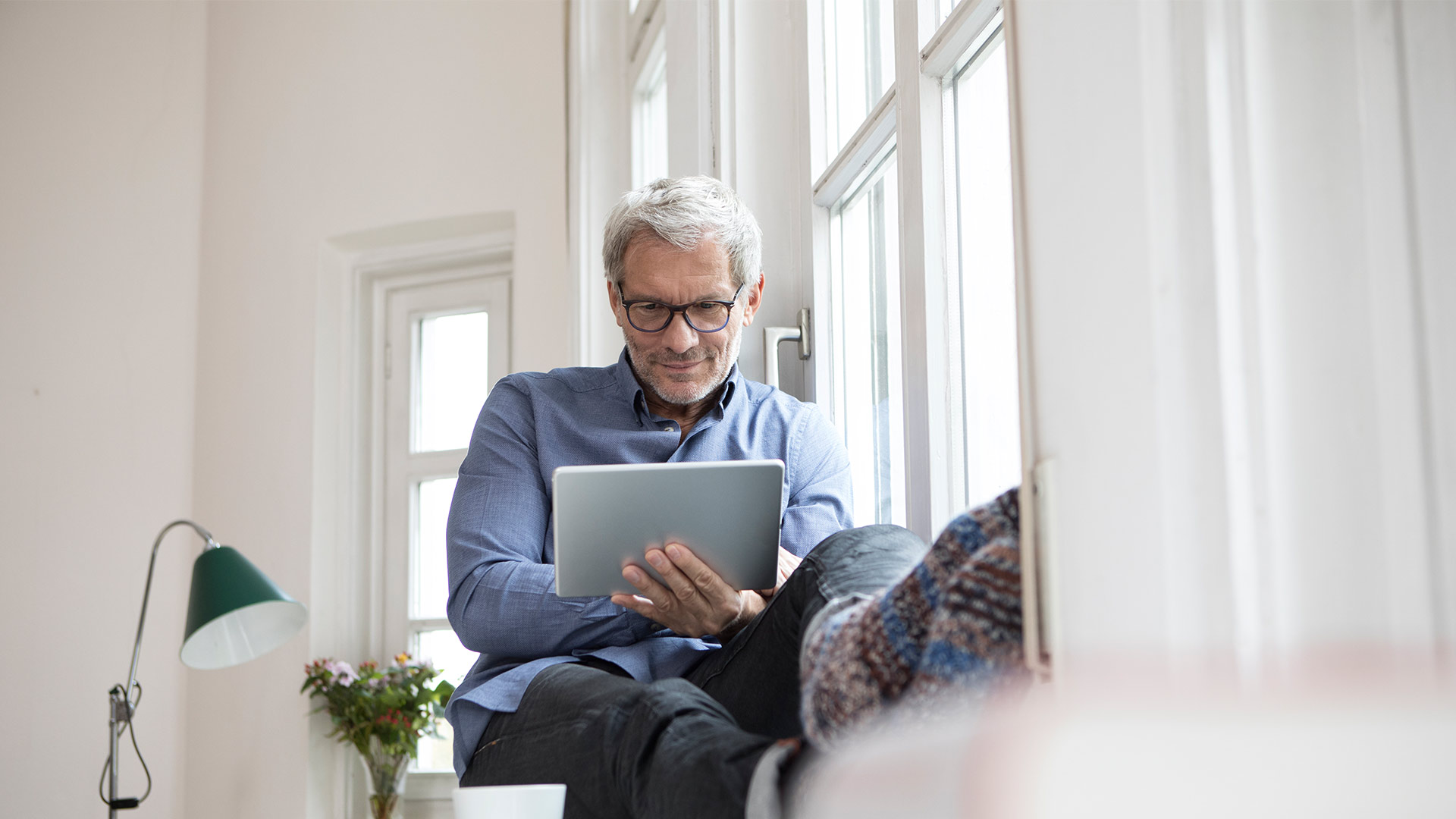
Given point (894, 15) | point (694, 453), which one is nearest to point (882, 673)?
point (694, 453)

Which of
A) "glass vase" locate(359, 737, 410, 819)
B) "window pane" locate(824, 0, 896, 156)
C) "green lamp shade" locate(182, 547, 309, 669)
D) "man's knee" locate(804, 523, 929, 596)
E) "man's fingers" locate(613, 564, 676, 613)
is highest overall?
"window pane" locate(824, 0, 896, 156)

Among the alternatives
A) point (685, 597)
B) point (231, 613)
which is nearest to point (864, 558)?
point (685, 597)

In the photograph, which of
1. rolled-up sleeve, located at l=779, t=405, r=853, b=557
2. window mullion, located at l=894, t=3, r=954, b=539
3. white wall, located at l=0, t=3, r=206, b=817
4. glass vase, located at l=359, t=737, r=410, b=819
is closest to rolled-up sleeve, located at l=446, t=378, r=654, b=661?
rolled-up sleeve, located at l=779, t=405, r=853, b=557

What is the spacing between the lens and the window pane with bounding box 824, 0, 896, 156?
1.59 m

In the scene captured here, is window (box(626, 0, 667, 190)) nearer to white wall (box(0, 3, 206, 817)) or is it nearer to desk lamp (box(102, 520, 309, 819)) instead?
desk lamp (box(102, 520, 309, 819))

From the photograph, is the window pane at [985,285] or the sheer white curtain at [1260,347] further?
the window pane at [985,285]

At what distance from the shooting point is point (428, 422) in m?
3.45

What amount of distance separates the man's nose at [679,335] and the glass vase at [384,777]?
6.40 ft

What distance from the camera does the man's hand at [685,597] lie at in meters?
1.11

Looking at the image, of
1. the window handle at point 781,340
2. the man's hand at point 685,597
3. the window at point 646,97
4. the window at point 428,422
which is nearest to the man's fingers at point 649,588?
the man's hand at point 685,597

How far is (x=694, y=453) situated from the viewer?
5.01ft

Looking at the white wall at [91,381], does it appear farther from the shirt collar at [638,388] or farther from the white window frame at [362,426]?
the shirt collar at [638,388]

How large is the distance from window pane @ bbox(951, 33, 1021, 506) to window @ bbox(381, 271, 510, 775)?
2.22m

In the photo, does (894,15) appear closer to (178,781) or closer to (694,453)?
(694,453)
